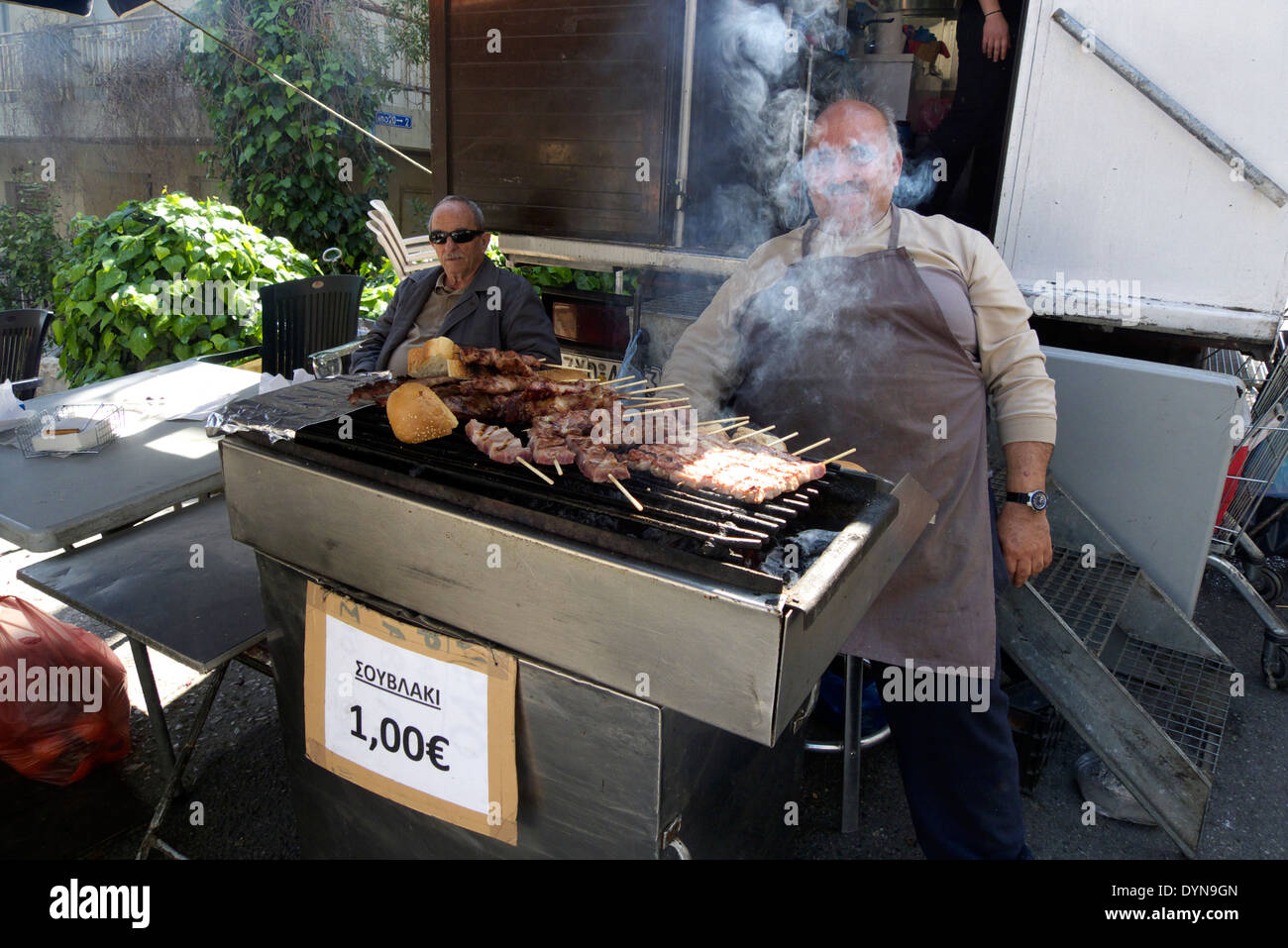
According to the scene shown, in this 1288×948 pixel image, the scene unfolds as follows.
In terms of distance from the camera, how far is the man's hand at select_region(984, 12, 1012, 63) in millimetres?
4434

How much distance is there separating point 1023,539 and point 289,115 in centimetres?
1104

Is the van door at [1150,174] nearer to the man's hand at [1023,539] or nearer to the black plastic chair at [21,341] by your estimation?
the man's hand at [1023,539]

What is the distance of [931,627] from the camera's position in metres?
2.64

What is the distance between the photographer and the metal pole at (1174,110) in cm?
317

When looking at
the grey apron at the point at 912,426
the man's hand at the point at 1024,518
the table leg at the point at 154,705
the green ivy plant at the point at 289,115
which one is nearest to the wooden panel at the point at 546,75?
the grey apron at the point at 912,426

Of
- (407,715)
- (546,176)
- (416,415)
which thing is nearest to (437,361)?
(416,415)

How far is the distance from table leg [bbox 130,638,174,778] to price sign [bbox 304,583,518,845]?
1.08 meters

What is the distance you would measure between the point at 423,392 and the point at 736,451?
93 cm

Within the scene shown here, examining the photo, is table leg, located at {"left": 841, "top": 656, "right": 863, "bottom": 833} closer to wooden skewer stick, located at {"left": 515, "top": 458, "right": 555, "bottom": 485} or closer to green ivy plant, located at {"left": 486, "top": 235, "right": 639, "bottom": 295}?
wooden skewer stick, located at {"left": 515, "top": 458, "right": 555, "bottom": 485}

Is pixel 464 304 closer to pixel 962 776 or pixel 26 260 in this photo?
pixel 962 776

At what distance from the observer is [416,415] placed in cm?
231

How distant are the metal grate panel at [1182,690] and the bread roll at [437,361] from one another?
10.1 feet

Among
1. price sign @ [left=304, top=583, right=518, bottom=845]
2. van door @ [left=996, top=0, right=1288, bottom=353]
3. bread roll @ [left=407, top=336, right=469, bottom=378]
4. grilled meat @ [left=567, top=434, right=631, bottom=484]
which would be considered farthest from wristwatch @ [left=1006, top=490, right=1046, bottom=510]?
bread roll @ [left=407, top=336, right=469, bottom=378]
